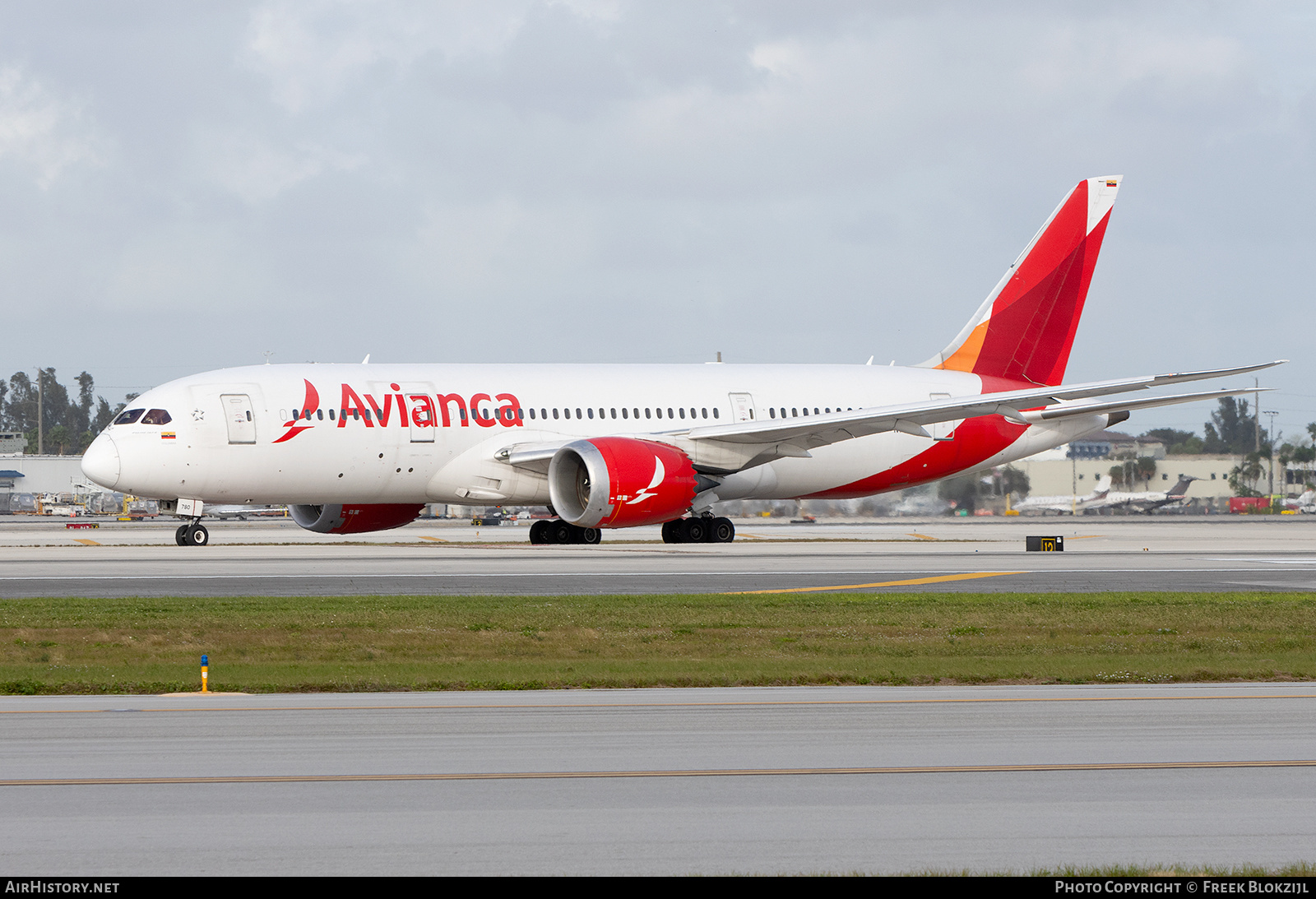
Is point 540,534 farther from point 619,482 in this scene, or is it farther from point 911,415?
point 911,415

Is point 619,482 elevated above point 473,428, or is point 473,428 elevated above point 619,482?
point 473,428

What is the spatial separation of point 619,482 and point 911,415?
23.9 ft

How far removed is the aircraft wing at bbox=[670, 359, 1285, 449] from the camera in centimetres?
3488

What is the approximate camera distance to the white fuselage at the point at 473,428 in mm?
33500

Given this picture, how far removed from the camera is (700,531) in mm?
37844

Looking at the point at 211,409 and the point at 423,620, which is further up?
the point at 211,409

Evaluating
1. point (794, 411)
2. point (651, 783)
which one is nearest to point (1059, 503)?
point (794, 411)


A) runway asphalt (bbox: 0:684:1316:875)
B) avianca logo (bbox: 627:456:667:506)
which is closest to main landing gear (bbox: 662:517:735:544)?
avianca logo (bbox: 627:456:667:506)

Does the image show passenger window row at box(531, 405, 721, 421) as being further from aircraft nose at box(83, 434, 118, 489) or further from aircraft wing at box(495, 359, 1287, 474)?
aircraft nose at box(83, 434, 118, 489)

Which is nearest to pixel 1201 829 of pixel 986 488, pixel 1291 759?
pixel 1291 759

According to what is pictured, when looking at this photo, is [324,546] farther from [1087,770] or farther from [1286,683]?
[1087,770]

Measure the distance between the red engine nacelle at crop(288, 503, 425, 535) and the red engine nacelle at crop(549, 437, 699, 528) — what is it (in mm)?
5365
